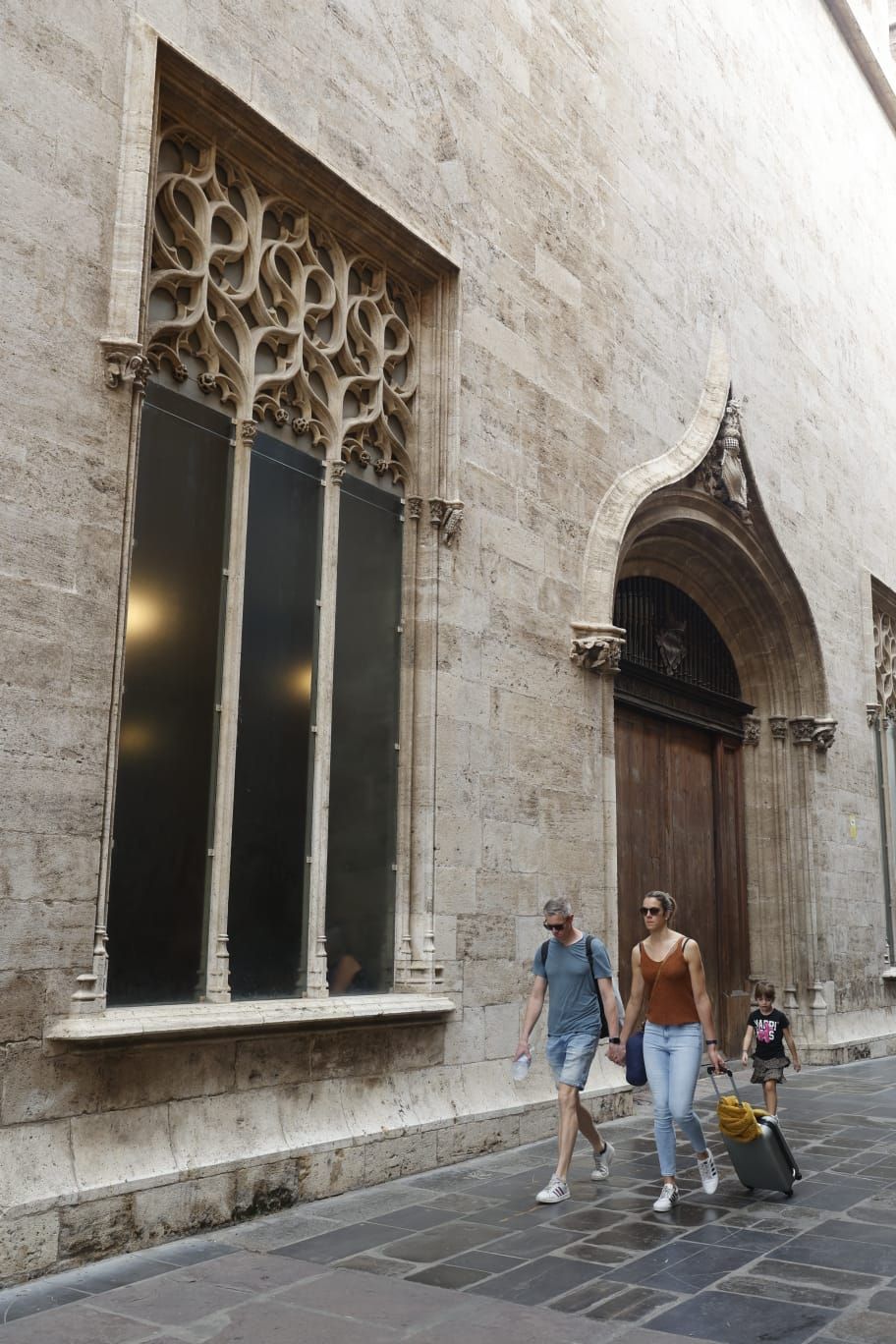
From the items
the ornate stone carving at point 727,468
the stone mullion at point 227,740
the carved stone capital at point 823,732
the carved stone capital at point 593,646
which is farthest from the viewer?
the carved stone capital at point 823,732

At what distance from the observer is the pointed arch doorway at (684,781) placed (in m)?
11.0

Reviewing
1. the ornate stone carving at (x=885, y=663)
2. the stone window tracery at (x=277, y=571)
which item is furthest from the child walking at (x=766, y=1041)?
the ornate stone carving at (x=885, y=663)

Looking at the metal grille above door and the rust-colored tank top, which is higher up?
the metal grille above door

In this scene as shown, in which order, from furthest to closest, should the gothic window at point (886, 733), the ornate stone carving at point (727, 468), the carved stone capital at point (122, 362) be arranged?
1. the gothic window at point (886, 733)
2. the ornate stone carving at point (727, 468)
3. the carved stone capital at point (122, 362)

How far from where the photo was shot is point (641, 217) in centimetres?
1117

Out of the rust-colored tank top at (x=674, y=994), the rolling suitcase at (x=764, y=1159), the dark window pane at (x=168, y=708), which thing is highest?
the dark window pane at (x=168, y=708)

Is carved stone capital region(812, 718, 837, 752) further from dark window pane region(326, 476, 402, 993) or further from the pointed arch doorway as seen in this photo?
dark window pane region(326, 476, 402, 993)

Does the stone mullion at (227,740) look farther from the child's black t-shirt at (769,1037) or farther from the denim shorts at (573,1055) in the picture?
the child's black t-shirt at (769,1037)

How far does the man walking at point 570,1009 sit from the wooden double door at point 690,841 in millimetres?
3798

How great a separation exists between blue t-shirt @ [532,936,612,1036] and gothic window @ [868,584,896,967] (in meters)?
9.48

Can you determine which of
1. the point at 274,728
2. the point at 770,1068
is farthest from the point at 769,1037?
the point at 274,728

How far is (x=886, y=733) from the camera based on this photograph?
51.9 ft

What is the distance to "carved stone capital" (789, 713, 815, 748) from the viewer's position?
44.0 feet

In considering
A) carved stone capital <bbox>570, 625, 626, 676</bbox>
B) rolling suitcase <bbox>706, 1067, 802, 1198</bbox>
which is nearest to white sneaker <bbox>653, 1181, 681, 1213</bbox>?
rolling suitcase <bbox>706, 1067, 802, 1198</bbox>
